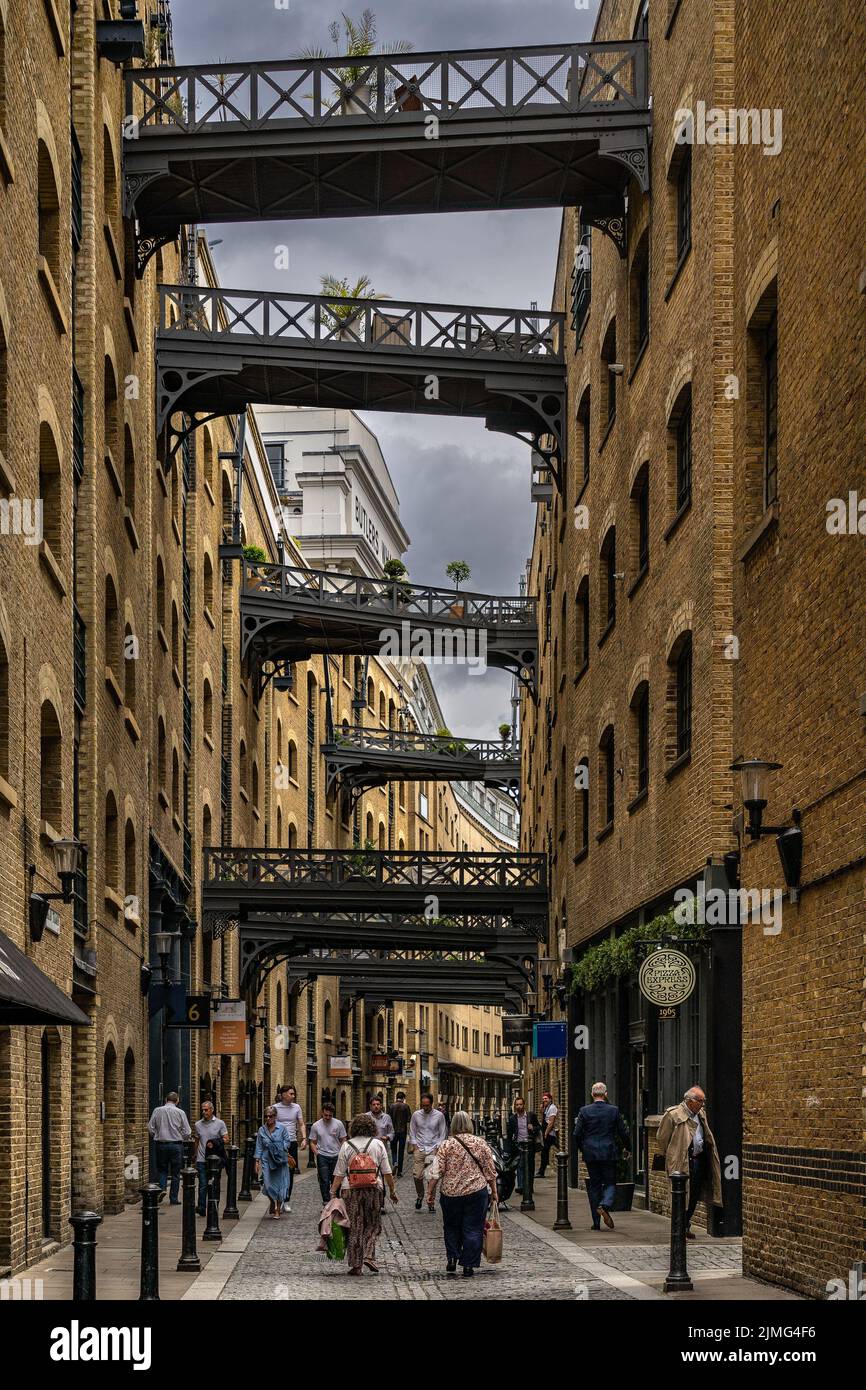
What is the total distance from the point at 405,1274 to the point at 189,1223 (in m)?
1.89

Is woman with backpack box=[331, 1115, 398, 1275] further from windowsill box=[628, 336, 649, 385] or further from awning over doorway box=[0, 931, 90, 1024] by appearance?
windowsill box=[628, 336, 649, 385]

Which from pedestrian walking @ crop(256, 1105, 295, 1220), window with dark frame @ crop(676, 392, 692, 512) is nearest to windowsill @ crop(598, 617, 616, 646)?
window with dark frame @ crop(676, 392, 692, 512)

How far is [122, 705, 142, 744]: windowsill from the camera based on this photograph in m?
25.0

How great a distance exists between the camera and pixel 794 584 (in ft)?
45.3

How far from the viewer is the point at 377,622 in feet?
130

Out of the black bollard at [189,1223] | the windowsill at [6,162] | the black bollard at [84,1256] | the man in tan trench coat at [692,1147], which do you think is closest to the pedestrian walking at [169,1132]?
the black bollard at [189,1223]

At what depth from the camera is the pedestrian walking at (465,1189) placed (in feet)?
51.9

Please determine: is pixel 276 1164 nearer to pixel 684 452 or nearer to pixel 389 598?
pixel 684 452

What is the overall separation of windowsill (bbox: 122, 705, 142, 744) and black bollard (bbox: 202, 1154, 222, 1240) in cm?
712

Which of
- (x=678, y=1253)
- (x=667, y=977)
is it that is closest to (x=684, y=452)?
(x=667, y=977)

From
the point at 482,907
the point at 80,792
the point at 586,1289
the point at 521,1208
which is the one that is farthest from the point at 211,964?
the point at 586,1289

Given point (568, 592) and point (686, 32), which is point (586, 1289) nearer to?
point (686, 32)

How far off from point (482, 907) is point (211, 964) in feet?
18.0
